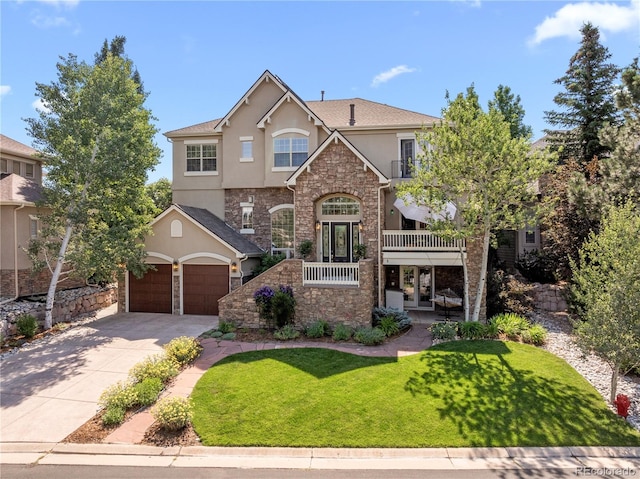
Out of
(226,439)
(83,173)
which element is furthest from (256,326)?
(83,173)

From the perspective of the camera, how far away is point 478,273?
1591cm

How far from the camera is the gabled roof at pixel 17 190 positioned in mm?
16906

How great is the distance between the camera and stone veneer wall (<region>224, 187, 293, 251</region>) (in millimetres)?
20844

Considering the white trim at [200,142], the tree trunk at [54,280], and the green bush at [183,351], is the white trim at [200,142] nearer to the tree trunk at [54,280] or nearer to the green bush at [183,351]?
the tree trunk at [54,280]

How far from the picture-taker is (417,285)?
1891 cm

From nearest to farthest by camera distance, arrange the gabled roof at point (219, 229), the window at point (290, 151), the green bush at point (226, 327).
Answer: the green bush at point (226, 327), the gabled roof at point (219, 229), the window at point (290, 151)

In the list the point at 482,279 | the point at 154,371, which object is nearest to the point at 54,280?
the point at 154,371

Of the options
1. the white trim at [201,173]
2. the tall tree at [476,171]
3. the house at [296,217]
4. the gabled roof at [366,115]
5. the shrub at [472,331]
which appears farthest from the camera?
the white trim at [201,173]

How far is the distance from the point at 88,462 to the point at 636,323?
13.0 meters

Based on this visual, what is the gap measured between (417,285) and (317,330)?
721 cm

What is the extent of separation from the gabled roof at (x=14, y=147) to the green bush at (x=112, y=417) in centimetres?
1695

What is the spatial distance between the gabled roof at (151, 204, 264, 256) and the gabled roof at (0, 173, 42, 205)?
622 centimetres

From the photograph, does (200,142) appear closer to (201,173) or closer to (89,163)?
(201,173)

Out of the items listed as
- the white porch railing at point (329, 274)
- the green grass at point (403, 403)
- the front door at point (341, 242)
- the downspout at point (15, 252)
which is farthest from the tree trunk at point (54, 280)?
the front door at point (341, 242)
